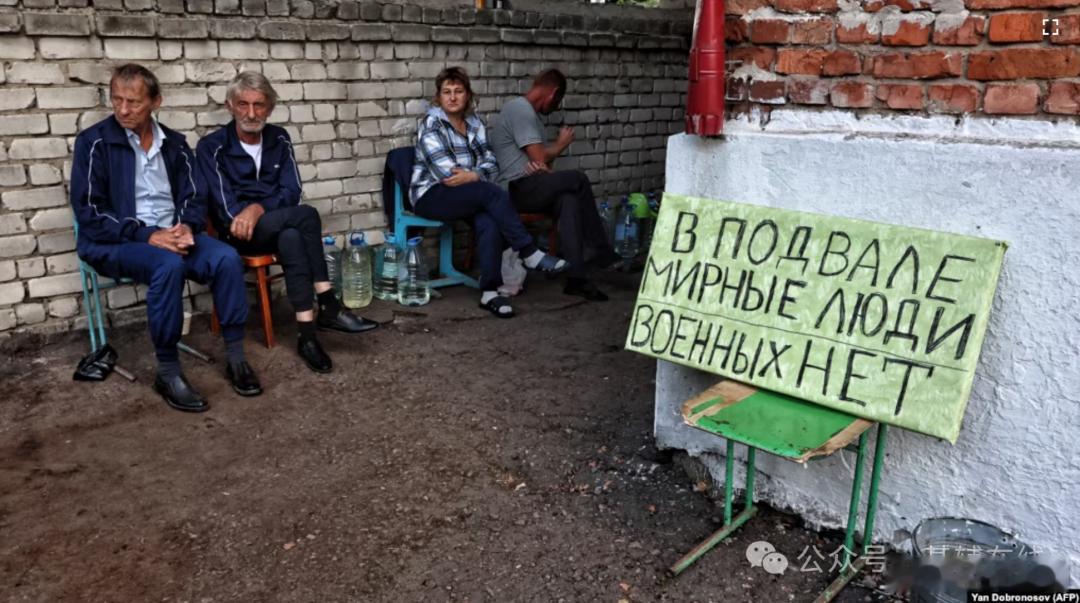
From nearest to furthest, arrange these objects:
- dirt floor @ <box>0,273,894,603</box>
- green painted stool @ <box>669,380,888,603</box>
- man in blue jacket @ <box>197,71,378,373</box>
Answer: green painted stool @ <box>669,380,888,603</box> → dirt floor @ <box>0,273,894,603</box> → man in blue jacket @ <box>197,71,378,373</box>

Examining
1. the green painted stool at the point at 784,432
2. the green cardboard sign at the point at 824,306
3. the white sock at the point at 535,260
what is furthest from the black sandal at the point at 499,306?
the green painted stool at the point at 784,432

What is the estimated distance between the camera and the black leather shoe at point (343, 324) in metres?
4.89

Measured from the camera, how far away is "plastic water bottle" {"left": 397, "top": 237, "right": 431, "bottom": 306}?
561 centimetres

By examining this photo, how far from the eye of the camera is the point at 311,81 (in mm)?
5340

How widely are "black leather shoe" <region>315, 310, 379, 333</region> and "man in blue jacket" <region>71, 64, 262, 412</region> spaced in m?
0.72

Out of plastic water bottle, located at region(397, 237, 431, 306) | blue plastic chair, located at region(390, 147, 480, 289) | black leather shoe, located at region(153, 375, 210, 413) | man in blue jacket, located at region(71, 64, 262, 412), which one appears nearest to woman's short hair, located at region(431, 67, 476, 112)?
blue plastic chair, located at region(390, 147, 480, 289)

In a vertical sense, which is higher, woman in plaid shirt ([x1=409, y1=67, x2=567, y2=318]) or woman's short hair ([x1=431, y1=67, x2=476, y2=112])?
woman's short hair ([x1=431, y1=67, x2=476, y2=112])

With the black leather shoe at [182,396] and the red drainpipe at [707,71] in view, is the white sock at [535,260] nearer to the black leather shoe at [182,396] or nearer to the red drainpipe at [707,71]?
the black leather shoe at [182,396]

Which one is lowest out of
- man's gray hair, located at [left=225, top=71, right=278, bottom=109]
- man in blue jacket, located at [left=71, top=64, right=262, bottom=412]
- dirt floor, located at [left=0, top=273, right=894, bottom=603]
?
dirt floor, located at [left=0, top=273, right=894, bottom=603]

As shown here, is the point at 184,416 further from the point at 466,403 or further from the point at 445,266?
the point at 445,266

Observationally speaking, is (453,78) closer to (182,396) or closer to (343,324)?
(343,324)

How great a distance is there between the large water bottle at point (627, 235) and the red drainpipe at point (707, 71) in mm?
4124

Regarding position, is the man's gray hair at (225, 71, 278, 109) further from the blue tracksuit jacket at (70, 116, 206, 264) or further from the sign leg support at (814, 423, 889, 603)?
the sign leg support at (814, 423, 889, 603)

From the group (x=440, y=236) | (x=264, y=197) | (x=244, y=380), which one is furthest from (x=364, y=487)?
(x=440, y=236)
